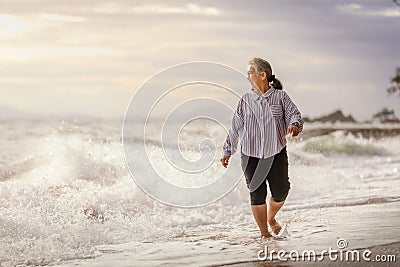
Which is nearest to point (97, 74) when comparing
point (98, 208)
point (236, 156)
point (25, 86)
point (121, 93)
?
point (121, 93)

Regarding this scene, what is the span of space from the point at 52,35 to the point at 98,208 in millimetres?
4955

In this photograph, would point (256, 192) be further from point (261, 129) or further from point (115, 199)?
point (115, 199)

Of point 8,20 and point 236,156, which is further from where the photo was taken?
point 8,20

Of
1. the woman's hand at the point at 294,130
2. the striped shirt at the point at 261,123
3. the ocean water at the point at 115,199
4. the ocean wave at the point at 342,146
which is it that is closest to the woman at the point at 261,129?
the striped shirt at the point at 261,123

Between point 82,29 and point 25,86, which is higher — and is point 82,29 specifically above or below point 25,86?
above

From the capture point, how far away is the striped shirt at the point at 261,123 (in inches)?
142

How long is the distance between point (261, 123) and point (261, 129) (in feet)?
0.10

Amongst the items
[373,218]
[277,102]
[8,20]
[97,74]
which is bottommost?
[373,218]

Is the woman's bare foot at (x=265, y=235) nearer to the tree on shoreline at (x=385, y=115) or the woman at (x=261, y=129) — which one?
the woman at (x=261, y=129)

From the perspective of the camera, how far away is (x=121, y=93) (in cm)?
995

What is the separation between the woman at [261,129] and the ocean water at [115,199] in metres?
0.46

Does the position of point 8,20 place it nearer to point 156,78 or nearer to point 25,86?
point 25,86

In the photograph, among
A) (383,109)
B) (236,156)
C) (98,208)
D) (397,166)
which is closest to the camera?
(98,208)

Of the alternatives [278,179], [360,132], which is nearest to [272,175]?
[278,179]
